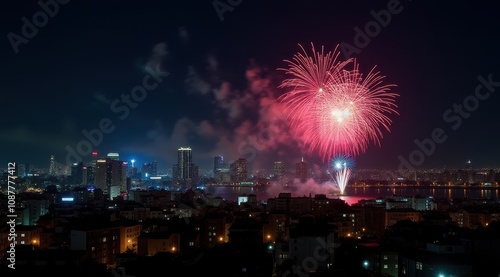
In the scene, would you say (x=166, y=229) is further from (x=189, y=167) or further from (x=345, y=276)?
(x=189, y=167)

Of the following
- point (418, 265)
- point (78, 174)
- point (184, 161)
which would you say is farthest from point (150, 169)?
point (418, 265)

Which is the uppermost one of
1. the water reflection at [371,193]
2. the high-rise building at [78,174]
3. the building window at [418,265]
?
the high-rise building at [78,174]

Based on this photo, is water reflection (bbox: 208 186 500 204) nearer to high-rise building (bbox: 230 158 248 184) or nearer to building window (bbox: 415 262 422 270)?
high-rise building (bbox: 230 158 248 184)

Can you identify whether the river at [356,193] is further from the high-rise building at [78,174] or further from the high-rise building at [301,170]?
the high-rise building at [78,174]

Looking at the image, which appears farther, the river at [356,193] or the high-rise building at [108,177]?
the high-rise building at [108,177]

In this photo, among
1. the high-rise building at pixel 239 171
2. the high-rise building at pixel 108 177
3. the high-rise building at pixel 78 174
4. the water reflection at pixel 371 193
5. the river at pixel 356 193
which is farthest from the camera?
the high-rise building at pixel 239 171

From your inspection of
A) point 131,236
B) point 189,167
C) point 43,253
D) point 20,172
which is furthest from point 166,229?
point 189,167

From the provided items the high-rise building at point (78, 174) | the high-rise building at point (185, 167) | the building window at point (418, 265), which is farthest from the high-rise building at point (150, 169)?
the building window at point (418, 265)

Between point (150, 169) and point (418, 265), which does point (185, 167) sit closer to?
point (150, 169)

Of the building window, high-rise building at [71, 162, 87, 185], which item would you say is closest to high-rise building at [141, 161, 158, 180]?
high-rise building at [71, 162, 87, 185]
